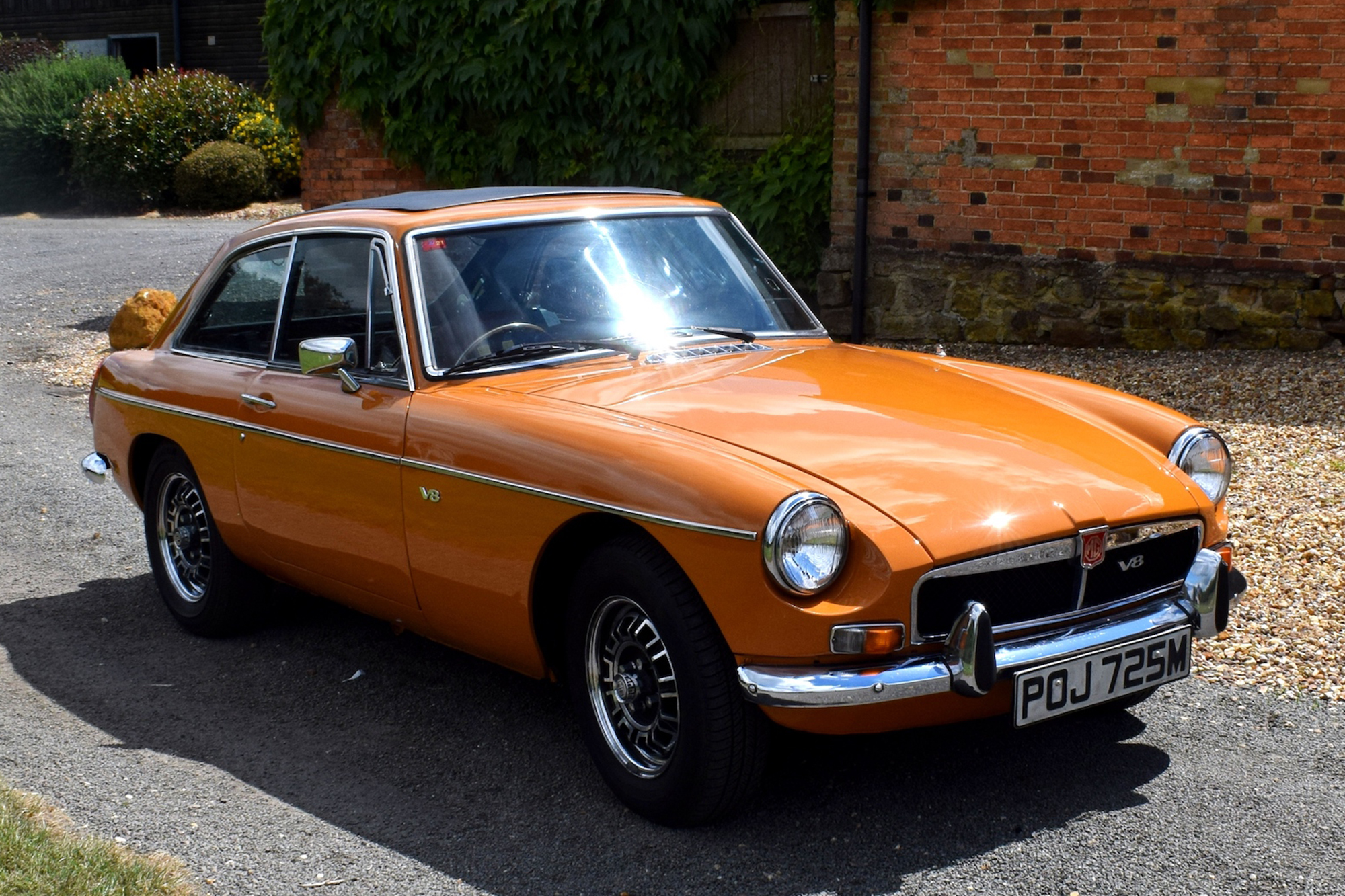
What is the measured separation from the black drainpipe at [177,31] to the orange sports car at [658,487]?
85.9ft

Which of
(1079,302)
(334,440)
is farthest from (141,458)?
(1079,302)

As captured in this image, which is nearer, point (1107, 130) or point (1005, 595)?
point (1005, 595)

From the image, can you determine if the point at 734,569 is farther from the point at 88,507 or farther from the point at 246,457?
the point at 88,507

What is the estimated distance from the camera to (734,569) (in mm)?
3209

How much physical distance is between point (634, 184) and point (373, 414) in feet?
24.0

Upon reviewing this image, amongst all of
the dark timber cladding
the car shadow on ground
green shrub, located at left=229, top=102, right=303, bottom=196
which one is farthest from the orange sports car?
the dark timber cladding

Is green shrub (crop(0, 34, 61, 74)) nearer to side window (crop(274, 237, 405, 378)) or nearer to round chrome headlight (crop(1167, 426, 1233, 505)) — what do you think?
side window (crop(274, 237, 405, 378))

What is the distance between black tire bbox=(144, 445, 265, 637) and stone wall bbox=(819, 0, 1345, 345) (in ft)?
19.3

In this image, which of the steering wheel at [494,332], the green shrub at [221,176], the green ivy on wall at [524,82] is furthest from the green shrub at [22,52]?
the steering wheel at [494,332]

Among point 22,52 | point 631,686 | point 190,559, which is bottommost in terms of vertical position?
point 190,559

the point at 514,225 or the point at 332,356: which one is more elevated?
the point at 514,225

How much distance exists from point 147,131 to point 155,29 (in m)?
8.12

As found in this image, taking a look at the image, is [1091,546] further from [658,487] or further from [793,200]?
[793,200]

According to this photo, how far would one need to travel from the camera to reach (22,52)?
28.8 m
